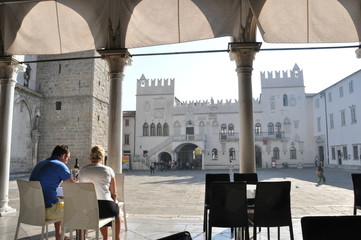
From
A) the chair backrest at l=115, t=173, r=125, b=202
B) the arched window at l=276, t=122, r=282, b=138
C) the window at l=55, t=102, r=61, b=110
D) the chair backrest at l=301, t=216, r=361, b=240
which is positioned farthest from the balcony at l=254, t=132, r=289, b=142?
the chair backrest at l=301, t=216, r=361, b=240

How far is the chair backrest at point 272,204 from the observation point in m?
3.27

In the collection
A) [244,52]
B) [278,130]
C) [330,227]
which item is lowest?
[330,227]

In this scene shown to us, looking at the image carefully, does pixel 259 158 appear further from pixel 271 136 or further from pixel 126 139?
pixel 126 139

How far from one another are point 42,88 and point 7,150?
1816 cm

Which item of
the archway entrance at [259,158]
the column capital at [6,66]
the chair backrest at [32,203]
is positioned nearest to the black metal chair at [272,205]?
the chair backrest at [32,203]

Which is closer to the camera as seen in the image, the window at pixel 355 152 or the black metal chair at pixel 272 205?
the black metal chair at pixel 272 205

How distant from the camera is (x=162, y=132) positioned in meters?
34.4

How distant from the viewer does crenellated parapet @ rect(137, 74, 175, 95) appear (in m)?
35.2

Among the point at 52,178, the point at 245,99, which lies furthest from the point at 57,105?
the point at 52,178

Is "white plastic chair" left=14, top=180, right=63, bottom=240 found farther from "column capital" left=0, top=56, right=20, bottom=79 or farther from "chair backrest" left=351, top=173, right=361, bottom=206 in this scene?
"chair backrest" left=351, top=173, right=361, bottom=206

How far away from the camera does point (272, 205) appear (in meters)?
3.30

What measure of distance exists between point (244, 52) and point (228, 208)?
9.96ft

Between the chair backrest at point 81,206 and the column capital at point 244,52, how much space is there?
3515mm

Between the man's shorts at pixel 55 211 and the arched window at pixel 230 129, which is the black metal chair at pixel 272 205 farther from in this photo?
the arched window at pixel 230 129
